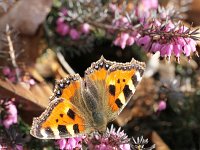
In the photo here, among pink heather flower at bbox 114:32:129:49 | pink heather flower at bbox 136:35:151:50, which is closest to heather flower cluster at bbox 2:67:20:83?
pink heather flower at bbox 114:32:129:49

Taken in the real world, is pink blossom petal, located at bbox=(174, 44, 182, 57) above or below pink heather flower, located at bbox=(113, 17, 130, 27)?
below

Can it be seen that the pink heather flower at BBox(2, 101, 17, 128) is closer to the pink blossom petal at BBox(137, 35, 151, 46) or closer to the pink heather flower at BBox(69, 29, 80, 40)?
the pink blossom petal at BBox(137, 35, 151, 46)

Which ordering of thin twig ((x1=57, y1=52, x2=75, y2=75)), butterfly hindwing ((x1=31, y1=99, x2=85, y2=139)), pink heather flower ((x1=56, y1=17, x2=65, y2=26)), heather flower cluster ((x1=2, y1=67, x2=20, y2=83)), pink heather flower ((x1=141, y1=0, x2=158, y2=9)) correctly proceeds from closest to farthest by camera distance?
1. butterfly hindwing ((x1=31, y1=99, x2=85, y2=139))
2. heather flower cluster ((x1=2, y1=67, x2=20, y2=83))
3. pink heather flower ((x1=56, y1=17, x2=65, y2=26))
4. thin twig ((x1=57, y1=52, x2=75, y2=75))
5. pink heather flower ((x1=141, y1=0, x2=158, y2=9))

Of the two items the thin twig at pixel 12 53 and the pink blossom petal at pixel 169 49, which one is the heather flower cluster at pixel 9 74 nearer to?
the thin twig at pixel 12 53

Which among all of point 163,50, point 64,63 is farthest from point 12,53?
point 163,50

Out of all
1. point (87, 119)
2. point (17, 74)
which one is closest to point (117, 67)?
point (87, 119)

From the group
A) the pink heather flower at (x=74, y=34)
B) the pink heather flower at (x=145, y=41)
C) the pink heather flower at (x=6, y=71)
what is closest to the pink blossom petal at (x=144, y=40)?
the pink heather flower at (x=145, y=41)

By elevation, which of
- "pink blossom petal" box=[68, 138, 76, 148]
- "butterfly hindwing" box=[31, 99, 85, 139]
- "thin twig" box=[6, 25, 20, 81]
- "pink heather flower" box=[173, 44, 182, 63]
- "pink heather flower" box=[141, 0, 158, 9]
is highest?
"pink heather flower" box=[141, 0, 158, 9]
